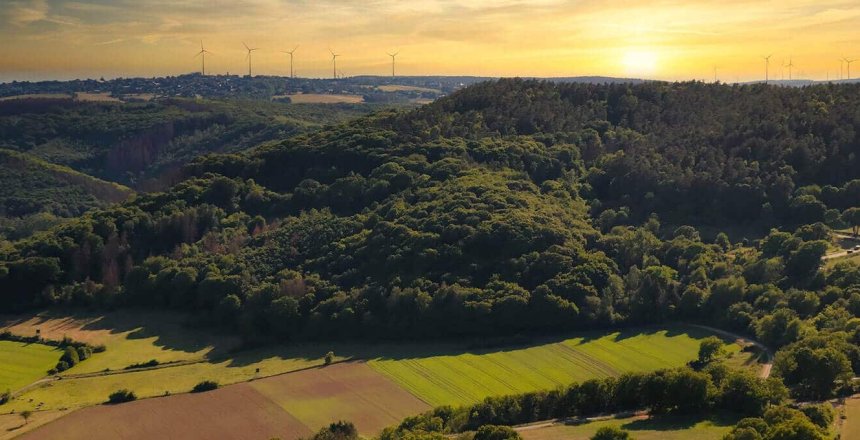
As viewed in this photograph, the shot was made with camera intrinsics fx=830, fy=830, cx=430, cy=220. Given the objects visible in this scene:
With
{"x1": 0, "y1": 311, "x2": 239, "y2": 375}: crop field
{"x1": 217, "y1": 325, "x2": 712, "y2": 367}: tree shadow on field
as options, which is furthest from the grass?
{"x1": 0, "y1": 311, "x2": 239, "y2": 375}: crop field

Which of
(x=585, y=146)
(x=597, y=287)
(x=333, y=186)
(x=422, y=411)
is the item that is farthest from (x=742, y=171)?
(x=422, y=411)

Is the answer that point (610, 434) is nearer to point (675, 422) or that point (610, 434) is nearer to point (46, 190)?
point (675, 422)

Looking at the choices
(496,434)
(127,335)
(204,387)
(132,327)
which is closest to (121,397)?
(204,387)

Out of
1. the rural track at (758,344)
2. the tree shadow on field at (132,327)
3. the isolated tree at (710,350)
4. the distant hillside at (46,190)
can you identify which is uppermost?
the distant hillside at (46,190)

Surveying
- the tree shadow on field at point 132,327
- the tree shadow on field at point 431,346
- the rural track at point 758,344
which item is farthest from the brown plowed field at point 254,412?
the rural track at point 758,344

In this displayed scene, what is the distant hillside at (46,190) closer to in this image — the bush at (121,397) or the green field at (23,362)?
the green field at (23,362)
